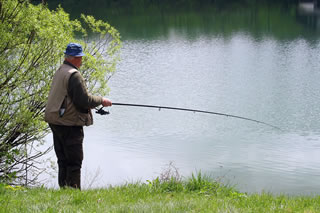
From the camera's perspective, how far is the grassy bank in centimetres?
432

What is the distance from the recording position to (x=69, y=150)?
5316 millimetres

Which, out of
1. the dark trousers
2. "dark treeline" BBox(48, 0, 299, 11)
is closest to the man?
the dark trousers

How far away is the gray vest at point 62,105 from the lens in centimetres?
520

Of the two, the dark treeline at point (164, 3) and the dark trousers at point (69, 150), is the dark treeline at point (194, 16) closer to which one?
the dark treeline at point (164, 3)

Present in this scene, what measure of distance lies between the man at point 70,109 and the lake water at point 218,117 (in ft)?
7.06

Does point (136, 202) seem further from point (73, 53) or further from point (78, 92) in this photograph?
point (73, 53)

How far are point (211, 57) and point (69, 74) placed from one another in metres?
20.2

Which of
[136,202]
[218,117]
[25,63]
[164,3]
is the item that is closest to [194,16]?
[164,3]

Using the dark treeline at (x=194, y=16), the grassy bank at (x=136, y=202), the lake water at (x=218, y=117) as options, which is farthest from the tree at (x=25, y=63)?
the dark treeline at (x=194, y=16)

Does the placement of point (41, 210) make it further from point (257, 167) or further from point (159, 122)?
point (159, 122)

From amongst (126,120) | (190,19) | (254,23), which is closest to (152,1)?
(190,19)

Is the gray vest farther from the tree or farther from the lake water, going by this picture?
the lake water

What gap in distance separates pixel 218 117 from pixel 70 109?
1001cm

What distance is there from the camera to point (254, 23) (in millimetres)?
36906
